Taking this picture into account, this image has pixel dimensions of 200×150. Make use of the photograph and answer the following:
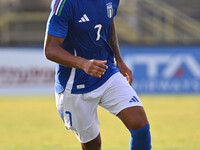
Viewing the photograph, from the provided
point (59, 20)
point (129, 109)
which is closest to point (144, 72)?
point (129, 109)

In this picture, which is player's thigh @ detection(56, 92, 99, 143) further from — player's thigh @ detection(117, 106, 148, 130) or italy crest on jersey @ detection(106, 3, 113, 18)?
italy crest on jersey @ detection(106, 3, 113, 18)

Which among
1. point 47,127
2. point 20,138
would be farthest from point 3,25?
point 20,138

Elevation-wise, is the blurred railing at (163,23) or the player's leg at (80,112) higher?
the player's leg at (80,112)

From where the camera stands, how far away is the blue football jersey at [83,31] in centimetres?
454

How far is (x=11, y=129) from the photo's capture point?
9.55 m

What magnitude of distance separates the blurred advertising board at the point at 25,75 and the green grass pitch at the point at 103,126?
1.59 feet

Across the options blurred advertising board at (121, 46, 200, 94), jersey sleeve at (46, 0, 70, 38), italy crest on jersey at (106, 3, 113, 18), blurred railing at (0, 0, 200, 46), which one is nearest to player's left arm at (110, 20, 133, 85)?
italy crest on jersey at (106, 3, 113, 18)

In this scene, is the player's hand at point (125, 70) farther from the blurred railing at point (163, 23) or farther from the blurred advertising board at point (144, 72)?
the blurred railing at point (163, 23)

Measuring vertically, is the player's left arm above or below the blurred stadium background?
above

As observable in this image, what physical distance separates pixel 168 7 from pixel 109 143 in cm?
1146

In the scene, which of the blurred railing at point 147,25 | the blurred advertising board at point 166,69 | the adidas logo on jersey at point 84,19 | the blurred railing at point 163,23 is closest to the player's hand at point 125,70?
the adidas logo on jersey at point 84,19

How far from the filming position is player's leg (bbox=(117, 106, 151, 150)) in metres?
4.57

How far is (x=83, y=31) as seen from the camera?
4762 mm

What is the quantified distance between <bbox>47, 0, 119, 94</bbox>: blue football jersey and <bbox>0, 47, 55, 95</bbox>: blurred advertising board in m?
10.4
